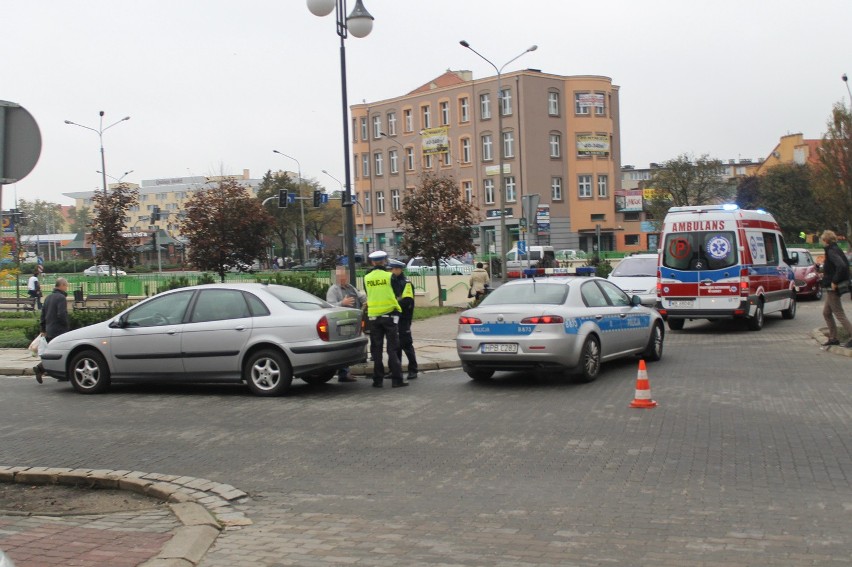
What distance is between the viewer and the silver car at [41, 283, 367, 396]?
12148 millimetres

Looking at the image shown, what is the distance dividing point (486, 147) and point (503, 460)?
6319 centimetres

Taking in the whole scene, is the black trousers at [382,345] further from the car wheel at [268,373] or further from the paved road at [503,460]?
the car wheel at [268,373]

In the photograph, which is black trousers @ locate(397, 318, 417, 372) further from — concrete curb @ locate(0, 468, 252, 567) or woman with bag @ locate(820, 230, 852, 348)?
woman with bag @ locate(820, 230, 852, 348)

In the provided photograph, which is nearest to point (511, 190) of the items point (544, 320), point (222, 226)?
point (222, 226)

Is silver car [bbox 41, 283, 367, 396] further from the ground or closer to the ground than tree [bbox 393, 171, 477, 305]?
closer to the ground

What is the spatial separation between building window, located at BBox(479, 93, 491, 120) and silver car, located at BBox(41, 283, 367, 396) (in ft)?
189

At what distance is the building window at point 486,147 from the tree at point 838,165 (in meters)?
30.6

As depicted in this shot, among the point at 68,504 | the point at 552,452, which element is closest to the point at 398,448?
the point at 552,452

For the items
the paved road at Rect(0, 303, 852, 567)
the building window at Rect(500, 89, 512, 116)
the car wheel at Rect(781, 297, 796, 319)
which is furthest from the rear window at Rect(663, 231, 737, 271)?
the building window at Rect(500, 89, 512, 116)

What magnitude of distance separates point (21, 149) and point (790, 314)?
68.8 ft

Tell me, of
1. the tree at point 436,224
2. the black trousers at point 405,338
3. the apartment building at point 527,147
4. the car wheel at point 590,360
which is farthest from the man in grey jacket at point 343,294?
the apartment building at point 527,147

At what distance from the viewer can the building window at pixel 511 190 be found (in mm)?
68125

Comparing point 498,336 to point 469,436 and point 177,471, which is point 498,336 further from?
point 177,471

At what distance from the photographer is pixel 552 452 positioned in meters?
8.17
